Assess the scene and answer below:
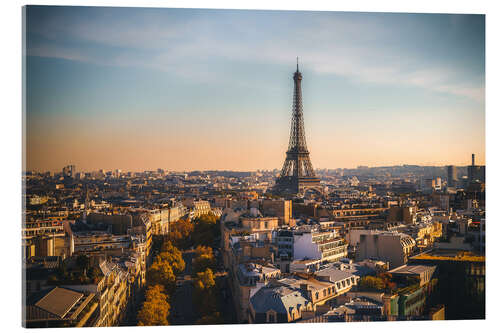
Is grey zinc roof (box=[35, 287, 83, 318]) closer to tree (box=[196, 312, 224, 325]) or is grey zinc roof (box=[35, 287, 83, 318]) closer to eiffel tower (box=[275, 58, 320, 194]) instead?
tree (box=[196, 312, 224, 325])

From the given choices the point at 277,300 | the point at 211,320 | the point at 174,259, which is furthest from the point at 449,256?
the point at 174,259

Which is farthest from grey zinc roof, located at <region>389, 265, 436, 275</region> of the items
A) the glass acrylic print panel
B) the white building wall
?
the white building wall

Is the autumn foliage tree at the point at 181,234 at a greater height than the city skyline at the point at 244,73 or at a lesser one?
lesser

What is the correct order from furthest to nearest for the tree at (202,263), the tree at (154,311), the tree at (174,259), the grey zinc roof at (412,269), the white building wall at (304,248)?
the white building wall at (304,248)
the tree at (174,259)
the tree at (202,263)
the grey zinc roof at (412,269)
the tree at (154,311)

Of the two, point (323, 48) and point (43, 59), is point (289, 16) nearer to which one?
point (323, 48)

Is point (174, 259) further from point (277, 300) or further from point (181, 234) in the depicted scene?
point (277, 300)

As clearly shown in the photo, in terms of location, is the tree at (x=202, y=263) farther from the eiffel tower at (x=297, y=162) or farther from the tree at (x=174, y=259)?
the eiffel tower at (x=297, y=162)

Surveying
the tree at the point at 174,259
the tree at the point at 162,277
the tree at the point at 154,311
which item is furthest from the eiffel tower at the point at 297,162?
the tree at the point at 154,311
